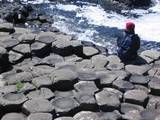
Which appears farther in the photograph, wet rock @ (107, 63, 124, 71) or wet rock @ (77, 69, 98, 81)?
wet rock @ (107, 63, 124, 71)

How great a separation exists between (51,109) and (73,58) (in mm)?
2534

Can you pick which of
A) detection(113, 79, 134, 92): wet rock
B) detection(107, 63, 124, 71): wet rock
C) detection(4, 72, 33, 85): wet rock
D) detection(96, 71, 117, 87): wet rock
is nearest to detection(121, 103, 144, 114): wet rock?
detection(113, 79, 134, 92): wet rock

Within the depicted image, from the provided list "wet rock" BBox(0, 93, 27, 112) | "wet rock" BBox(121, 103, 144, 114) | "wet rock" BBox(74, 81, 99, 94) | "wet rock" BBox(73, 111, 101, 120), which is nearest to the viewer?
"wet rock" BBox(73, 111, 101, 120)

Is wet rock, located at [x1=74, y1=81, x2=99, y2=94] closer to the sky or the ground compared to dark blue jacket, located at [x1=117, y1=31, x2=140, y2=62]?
closer to the ground

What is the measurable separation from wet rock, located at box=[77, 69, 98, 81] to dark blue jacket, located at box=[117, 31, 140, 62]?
3.69 feet

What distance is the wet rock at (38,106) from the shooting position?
7070mm

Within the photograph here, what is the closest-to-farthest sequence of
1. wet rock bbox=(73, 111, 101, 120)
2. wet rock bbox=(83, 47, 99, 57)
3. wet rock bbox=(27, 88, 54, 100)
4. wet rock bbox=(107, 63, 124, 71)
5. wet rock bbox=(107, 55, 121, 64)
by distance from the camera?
wet rock bbox=(73, 111, 101, 120) < wet rock bbox=(27, 88, 54, 100) < wet rock bbox=(107, 63, 124, 71) < wet rock bbox=(107, 55, 121, 64) < wet rock bbox=(83, 47, 99, 57)

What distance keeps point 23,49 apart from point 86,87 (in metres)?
2.54

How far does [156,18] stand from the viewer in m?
13.7

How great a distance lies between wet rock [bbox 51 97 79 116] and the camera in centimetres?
710

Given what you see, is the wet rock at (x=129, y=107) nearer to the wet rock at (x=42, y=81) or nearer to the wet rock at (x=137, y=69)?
the wet rock at (x=137, y=69)

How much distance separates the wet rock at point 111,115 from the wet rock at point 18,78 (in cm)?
196

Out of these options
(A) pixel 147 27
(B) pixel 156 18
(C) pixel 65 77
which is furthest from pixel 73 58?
(B) pixel 156 18

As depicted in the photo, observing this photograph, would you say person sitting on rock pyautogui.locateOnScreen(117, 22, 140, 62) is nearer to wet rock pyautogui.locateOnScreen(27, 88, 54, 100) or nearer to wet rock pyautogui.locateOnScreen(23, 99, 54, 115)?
wet rock pyautogui.locateOnScreen(27, 88, 54, 100)
